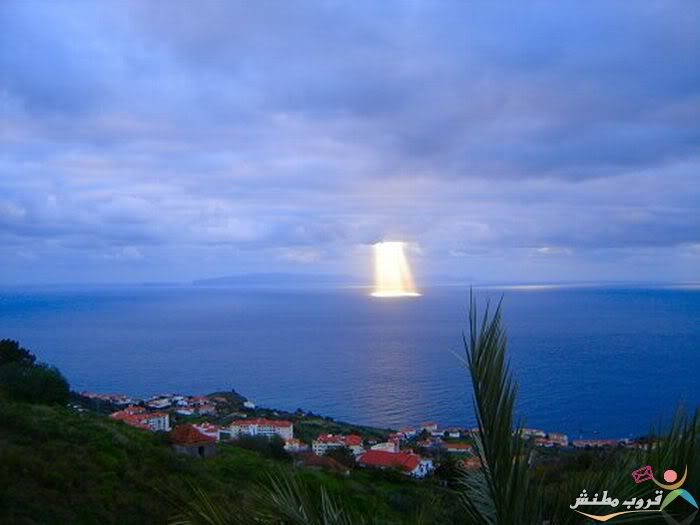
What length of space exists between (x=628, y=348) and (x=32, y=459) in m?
63.7

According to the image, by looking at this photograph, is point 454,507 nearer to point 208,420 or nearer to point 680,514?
point 680,514

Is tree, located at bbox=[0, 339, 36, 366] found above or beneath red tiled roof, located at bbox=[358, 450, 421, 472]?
above

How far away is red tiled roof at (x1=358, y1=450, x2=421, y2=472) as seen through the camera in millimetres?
20109

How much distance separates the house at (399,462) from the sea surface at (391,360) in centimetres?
431

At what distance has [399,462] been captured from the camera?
20812 mm

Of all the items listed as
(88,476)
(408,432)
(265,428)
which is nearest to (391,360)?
(408,432)

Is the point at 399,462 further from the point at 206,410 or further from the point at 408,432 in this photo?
the point at 206,410

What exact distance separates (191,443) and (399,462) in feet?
28.5

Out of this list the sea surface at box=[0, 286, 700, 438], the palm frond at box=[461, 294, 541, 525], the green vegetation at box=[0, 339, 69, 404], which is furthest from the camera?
the sea surface at box=[0, 286, 700, 438]

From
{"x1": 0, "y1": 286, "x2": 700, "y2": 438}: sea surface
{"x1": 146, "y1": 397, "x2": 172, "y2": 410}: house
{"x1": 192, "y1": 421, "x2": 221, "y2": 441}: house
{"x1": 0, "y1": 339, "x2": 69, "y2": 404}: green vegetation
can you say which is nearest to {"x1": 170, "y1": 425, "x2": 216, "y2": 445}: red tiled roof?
{"x1": 0, "y1": 339, "x2": 69, "y2": 404}: green vegetation

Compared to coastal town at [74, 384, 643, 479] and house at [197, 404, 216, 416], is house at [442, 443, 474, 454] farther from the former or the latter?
house at [197, 404, 216, 416]

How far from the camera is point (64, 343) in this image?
78.9m

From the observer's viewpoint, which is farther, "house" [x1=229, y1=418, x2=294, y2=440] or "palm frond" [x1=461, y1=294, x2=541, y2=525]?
"house" [x1=229, y1=418, x2=294, y2=440]

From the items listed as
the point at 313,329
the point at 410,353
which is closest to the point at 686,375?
the point at 410,353
